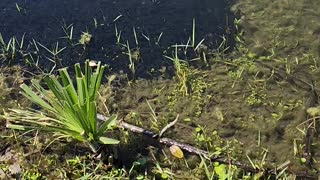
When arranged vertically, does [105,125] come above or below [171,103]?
above

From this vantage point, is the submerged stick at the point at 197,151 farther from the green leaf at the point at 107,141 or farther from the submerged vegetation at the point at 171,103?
the green leaf at the point at 107,141

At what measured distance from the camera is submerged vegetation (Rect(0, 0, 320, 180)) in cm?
264

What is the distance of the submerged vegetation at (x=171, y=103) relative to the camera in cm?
264

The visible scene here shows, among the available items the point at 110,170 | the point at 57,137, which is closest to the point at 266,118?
the point at 110,170

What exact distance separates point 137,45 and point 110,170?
43.4 inches

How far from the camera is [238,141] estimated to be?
2832 mm

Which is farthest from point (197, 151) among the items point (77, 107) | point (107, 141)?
point (77, 107)

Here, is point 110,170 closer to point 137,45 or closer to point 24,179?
point 24,179

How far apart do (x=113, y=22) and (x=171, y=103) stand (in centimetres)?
95

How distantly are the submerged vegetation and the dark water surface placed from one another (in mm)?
21

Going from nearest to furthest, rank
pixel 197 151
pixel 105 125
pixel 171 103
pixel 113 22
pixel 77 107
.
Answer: pixel 77 107 → pixel 105 125 → pixel 197 151 → pixel 171 103 → pixel 113 22

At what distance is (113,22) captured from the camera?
3.66m

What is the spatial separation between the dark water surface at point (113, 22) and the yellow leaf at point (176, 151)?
2.52ft

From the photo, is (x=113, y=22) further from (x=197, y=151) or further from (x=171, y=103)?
(x=197, y=151)
